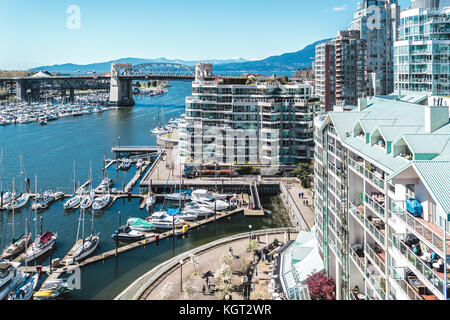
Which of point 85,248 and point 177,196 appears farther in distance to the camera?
point 177,196

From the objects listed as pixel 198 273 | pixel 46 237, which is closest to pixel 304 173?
pixel 198 273

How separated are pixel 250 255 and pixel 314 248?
330cm

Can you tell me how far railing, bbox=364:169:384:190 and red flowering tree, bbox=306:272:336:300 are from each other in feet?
13.6

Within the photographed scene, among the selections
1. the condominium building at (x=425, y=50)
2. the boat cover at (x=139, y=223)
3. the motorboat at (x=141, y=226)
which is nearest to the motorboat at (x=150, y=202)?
the boat cover at (x=139, y=223)

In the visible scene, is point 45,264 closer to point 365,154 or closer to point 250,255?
point 250,255

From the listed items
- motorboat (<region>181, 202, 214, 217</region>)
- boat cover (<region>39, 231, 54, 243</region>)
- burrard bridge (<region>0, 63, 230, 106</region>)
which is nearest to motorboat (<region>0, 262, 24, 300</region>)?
boat cover (<region>39, 231, 54, 243</region>)

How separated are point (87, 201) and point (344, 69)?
102 ft

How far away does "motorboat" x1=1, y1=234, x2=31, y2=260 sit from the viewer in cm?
2024

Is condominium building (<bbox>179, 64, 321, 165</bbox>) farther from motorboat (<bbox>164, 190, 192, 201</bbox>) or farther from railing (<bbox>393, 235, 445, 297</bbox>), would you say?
railing (<bbox>393, 235, 445, 297</bbox>)

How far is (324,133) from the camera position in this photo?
14.3 meters

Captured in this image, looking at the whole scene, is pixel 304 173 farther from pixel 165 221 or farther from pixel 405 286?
pixel 405 286

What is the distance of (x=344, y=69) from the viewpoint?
4659cm

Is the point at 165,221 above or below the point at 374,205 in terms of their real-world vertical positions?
below
